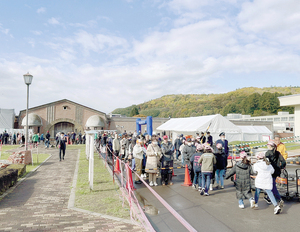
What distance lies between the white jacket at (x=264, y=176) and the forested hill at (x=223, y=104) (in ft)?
258

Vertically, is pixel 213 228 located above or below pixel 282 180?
below

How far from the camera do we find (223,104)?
361 feet

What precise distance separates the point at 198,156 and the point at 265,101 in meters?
90.7

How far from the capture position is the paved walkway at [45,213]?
4871 mm

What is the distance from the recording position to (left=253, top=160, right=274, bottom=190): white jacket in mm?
5809

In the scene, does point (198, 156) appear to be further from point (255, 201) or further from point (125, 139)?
point (125, 139)

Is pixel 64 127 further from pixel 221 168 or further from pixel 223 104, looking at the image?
pixel 223 104

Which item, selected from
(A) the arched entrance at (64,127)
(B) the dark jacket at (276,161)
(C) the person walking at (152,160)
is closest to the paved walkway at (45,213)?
(C) the person walking at (152,160)

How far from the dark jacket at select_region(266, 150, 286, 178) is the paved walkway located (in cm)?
396

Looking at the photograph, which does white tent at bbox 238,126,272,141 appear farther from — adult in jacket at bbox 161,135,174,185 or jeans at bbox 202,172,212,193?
jeans at bbox 202,172,212,193

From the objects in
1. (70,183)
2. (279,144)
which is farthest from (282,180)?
(70,183)

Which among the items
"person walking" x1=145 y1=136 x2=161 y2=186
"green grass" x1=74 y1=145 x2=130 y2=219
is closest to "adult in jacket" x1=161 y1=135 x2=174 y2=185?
"person walking" x1=145 y1=136 x2=161 y2=186

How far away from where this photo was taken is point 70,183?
896 cm

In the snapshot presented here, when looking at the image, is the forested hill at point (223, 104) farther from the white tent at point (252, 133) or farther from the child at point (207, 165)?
the child at point (207, 165)
